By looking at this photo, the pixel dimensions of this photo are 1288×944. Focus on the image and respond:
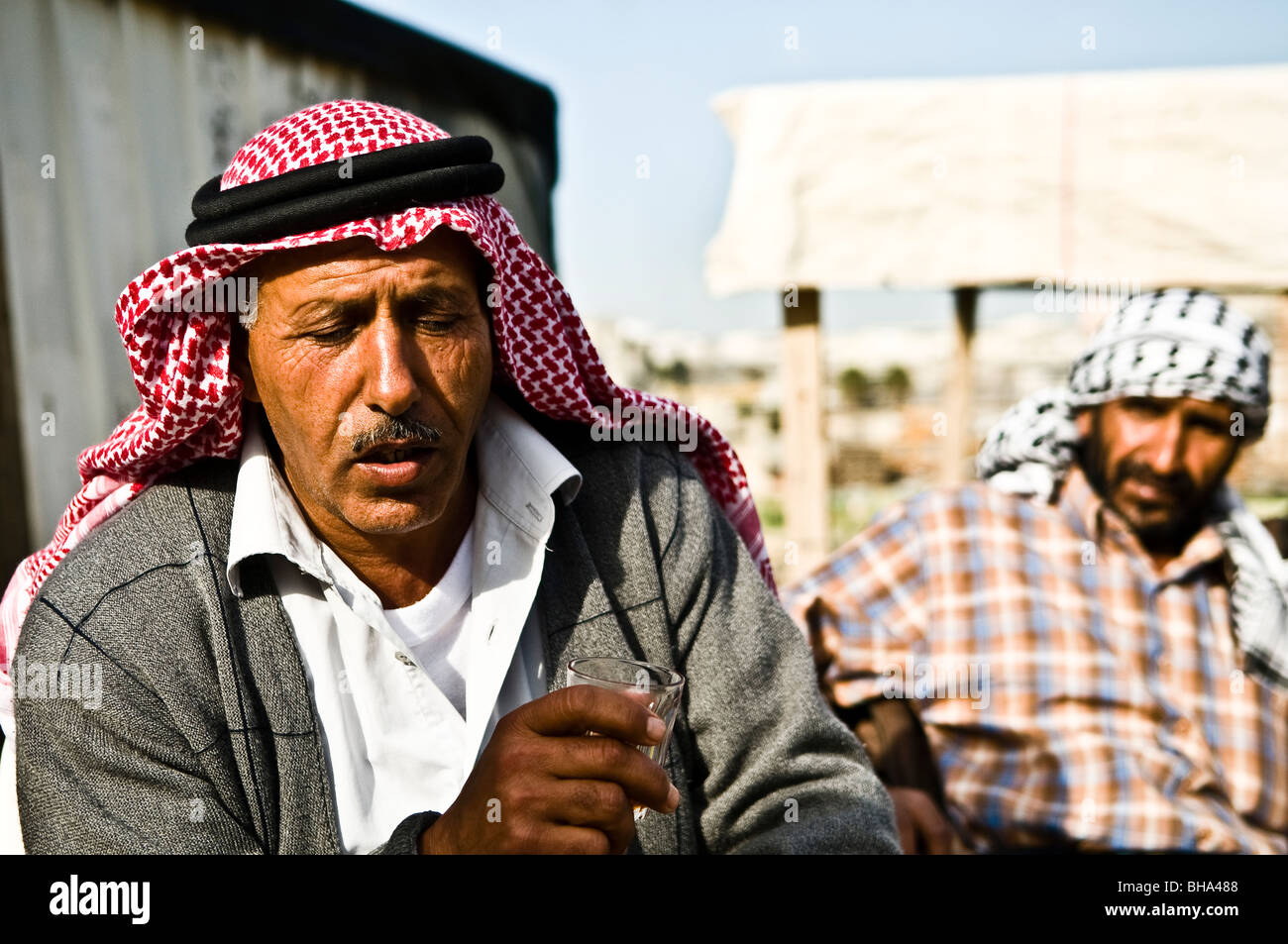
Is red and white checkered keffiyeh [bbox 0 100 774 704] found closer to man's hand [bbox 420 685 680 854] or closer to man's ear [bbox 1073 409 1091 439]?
man's hand [bbox 420 685 680 854]

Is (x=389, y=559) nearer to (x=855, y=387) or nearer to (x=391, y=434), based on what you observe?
(x=391, y=434)

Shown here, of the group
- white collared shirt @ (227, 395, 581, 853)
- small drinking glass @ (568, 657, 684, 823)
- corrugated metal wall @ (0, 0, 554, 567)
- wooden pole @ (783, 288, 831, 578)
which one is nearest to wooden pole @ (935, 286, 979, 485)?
wooden pole @ (783, 288, 831, 578)

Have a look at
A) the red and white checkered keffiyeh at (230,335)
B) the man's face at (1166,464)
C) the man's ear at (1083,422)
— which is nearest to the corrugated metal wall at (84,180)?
the red and white checkered keffiyeh at (230,335)

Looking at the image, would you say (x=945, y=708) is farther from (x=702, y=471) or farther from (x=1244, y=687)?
(x=702, y=471)

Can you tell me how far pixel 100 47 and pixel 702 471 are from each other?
2857mm

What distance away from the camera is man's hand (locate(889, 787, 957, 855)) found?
2.84m

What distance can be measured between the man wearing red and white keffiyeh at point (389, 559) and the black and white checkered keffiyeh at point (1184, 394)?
1.63m

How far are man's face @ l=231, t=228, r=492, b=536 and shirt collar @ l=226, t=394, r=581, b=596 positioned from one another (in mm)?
72

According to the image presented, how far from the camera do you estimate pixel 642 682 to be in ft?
5.69

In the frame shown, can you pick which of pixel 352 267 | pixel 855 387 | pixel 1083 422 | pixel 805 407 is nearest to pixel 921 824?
pixel 1083 422

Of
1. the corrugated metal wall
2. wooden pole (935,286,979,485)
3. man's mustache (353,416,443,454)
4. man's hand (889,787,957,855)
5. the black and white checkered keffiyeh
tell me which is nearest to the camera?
man's mustache (353,416,443,454)

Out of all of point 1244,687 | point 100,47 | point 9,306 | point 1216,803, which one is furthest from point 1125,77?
point 9,306

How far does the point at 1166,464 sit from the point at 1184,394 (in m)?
0.21

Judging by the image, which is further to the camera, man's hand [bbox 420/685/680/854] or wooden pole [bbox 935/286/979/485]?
wooden pole [bbox 935/286/979/485]
